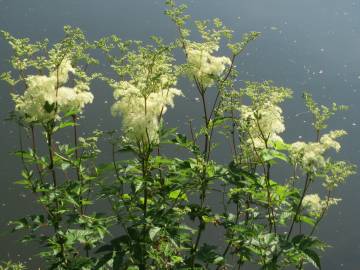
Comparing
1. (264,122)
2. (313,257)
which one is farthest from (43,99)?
(313,257)

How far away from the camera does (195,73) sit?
3053 millimetres

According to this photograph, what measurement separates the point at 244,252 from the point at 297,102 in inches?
259

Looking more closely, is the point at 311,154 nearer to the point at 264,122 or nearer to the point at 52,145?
the point at 264,122

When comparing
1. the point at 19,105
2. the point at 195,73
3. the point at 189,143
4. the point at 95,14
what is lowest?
the point at 189,143

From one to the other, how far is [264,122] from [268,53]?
838 cm

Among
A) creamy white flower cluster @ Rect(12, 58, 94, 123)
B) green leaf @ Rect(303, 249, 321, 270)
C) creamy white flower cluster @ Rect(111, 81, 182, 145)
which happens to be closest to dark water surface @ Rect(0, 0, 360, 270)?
creamy white flower cluster @ Rect(12, 58, 94, 123)

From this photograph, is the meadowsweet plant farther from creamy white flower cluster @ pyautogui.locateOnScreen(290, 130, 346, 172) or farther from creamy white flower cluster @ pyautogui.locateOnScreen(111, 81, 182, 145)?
creamy white flower cluster @ pyautogui.locateOnScreen(290, 130, 346, 172)

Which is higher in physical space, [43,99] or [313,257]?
[43,99]

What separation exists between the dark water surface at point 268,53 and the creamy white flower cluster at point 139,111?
11.2 ft

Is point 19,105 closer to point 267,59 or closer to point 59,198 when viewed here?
point 59,198

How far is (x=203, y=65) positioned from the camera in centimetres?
305

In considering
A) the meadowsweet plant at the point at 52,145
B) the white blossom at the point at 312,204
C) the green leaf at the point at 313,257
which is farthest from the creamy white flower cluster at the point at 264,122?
the meadowsweet plant at the point at 52,145

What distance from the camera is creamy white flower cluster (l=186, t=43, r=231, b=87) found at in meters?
3.04

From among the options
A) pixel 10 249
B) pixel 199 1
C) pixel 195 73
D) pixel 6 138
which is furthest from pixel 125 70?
pixel 199 1
